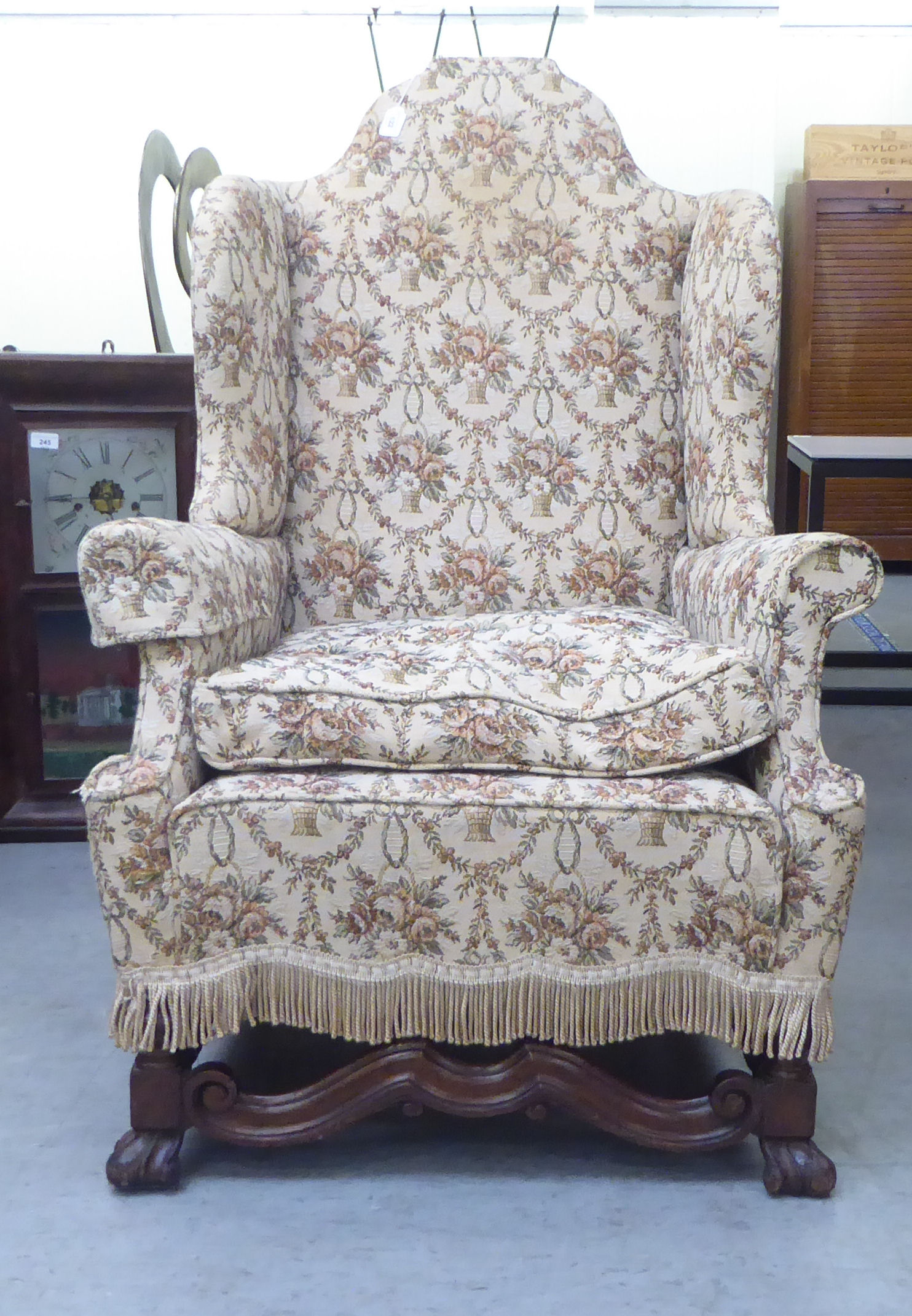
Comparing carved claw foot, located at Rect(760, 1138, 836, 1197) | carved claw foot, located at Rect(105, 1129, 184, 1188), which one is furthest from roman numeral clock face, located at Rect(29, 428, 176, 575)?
carved claw foot, located at Rect(760, 1138, 836, 1197)

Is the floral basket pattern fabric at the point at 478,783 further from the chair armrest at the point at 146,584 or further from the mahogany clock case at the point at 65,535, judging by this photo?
the mahogany clock case at the point at 65,535

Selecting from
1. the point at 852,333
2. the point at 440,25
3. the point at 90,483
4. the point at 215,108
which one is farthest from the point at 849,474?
the point at 215,108

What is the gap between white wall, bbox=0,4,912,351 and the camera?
3500 mm

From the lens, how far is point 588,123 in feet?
5.74

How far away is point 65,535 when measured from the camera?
215 cm

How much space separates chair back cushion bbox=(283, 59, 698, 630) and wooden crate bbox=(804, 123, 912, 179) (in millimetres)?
2774

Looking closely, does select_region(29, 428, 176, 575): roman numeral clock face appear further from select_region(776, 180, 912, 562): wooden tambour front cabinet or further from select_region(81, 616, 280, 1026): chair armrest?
select_region(776, 180, 912, 562): wooden tambour front cabinet

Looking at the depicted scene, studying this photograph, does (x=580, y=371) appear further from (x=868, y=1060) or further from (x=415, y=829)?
(x=868, y=1060)

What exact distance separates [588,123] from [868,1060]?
128cm

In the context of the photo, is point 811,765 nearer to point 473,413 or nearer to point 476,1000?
point 476,1000

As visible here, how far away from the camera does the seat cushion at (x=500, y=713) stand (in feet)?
3.91

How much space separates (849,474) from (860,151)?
2.04m

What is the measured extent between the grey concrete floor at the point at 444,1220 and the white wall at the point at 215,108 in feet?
8.88

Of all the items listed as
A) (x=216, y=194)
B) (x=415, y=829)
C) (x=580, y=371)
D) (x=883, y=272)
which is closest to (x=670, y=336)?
(x=580, y=371)
